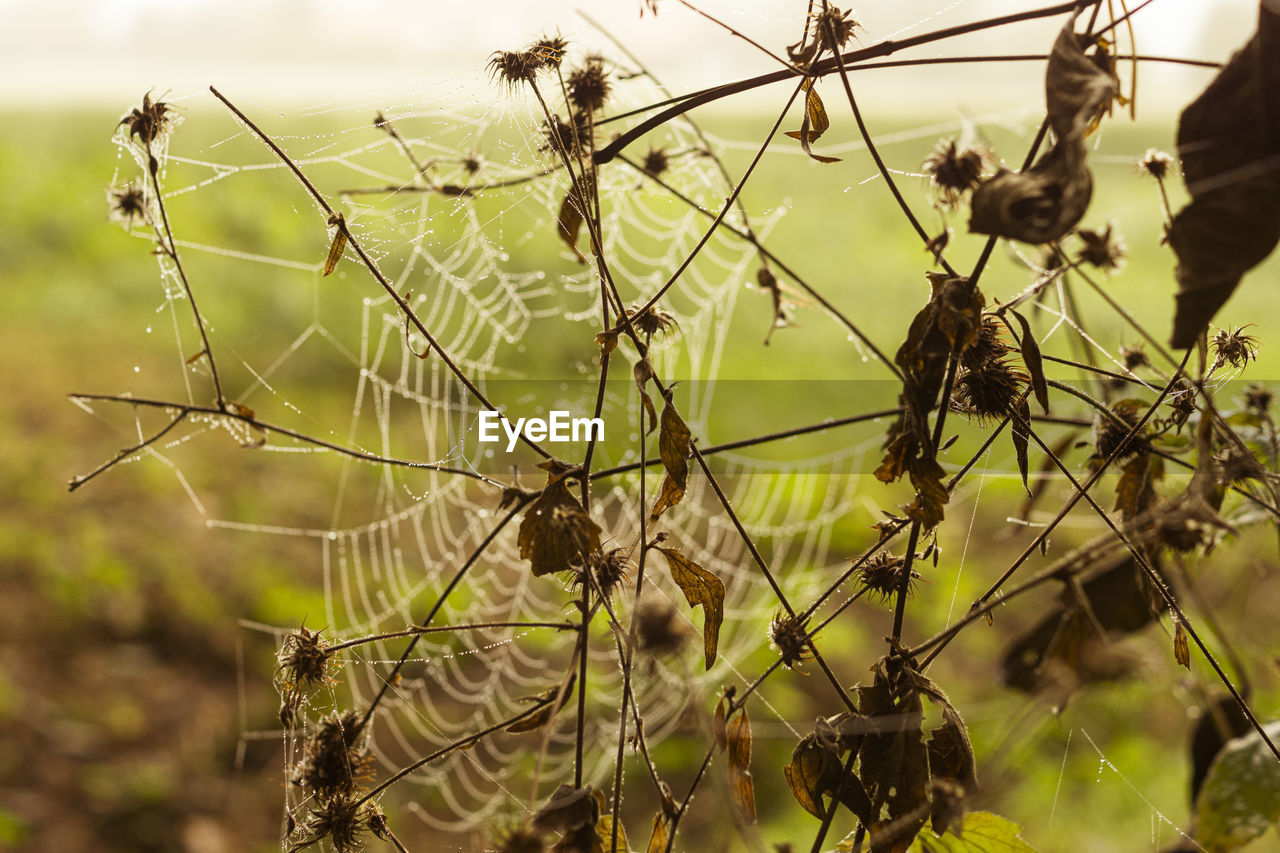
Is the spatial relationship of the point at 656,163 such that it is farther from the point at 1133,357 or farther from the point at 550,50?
the point at 1133,357

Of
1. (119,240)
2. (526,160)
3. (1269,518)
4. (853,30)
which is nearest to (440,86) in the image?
(526,160)

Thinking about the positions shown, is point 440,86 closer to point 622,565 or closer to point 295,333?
point 622,565

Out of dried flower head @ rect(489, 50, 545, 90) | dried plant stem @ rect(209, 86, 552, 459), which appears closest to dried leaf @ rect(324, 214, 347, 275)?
dried plant stem @ rect(209, 86, 552, 459)

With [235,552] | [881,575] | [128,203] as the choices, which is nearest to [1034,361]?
[881,575]

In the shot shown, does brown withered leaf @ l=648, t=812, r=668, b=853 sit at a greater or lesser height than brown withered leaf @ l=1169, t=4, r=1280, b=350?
lesser

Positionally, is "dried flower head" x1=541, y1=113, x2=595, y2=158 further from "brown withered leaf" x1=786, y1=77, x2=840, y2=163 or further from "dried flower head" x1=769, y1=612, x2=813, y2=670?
"dried flower head" x1=769, y1=612, x2=813, y2=670

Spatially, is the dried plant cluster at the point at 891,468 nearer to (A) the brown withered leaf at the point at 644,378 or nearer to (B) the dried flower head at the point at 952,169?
(A) the brown withered leaf at the point at 644,378

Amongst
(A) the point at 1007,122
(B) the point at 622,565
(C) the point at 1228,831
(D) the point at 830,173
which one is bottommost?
(C) the point at 1228,831
